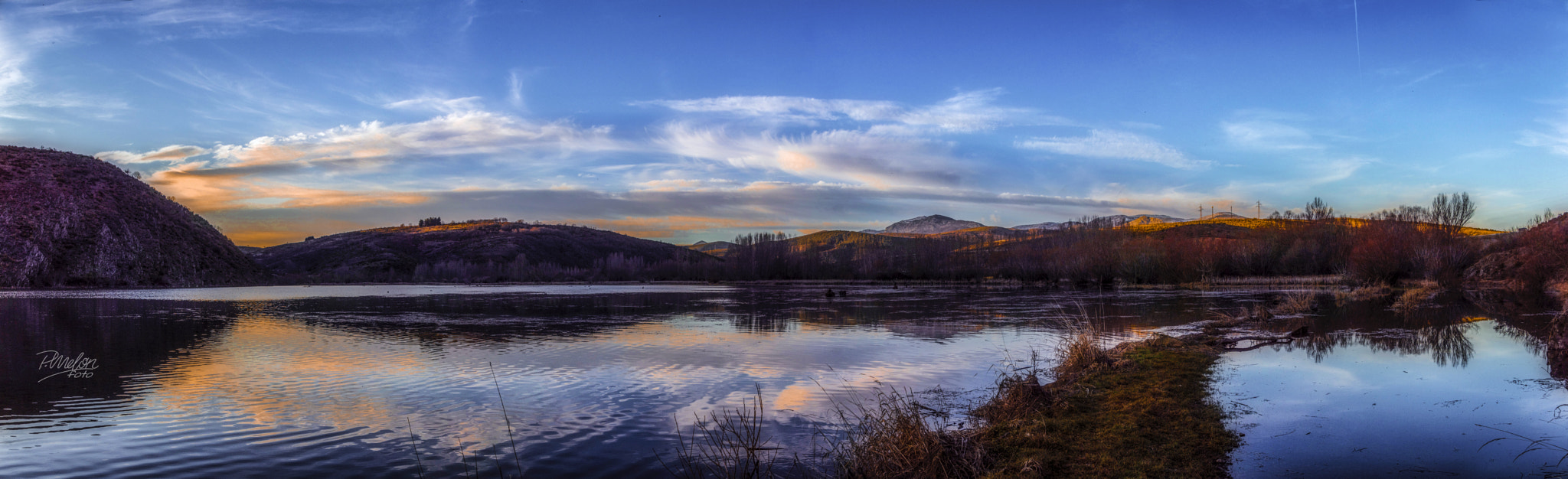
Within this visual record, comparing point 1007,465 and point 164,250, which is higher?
point 164,250

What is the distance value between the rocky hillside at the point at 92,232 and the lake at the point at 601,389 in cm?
4016

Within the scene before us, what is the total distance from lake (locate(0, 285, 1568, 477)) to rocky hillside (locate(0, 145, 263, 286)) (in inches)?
1581

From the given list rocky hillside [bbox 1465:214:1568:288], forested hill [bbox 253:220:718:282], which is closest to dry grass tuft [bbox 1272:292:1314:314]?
rocky hillside [bbox 1465:214:1568:288]

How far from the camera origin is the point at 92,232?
5641 cm

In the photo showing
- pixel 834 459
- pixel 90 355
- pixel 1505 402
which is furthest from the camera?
pixel 90 355

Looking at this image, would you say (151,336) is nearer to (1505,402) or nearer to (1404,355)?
(1505,402)

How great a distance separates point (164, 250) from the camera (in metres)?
62.0

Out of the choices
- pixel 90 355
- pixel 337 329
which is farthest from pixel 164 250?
pixel 90 355

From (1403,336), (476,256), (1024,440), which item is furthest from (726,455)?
(476,256)

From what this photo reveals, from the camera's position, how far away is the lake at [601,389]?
22.6 ft

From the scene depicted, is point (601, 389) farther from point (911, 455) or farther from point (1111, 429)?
point (1111, 429)

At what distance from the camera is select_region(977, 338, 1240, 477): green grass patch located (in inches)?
233

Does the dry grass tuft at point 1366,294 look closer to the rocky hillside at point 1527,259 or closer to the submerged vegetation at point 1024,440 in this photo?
the rocky hillside at point 1527,259

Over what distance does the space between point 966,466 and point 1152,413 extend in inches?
128
